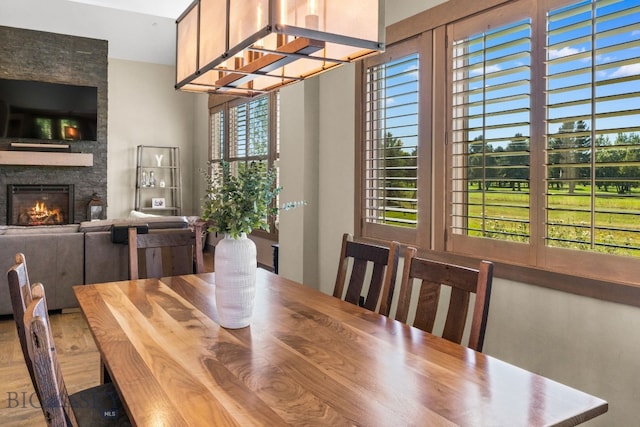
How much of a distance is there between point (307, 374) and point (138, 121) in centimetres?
785

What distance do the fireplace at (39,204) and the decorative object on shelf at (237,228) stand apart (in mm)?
6573

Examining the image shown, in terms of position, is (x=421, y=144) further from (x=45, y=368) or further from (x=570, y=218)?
(x=45, y=368)

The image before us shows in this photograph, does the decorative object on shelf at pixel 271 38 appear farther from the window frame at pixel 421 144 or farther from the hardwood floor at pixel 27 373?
the hardwood floor at pixel 27 373

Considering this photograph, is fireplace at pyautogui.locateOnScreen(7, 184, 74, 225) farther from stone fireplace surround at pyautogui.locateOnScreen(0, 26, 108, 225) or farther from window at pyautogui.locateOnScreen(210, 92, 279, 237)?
window at pyautogui.locateOnScreen(210, 92, 279, 237)

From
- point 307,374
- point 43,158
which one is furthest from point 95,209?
point 307,374

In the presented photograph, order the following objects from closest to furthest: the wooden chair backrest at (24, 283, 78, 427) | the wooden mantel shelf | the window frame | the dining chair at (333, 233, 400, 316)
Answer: the wooden chair backrest at (24, 283, 78, 427) < the dining chair at (333, 233, 400, 316) < the window frame < the wooden mantel shelf

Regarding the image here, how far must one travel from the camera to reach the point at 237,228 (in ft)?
5.40

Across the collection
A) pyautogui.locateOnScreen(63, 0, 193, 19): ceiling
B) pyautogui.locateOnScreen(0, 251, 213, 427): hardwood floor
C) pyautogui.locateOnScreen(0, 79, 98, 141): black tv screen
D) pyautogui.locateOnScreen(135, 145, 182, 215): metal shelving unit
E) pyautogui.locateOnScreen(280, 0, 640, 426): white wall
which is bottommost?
pyautogui.locateOnScreen(0, 251, 213, 427): hardwood floor

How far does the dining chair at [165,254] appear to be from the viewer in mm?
2451

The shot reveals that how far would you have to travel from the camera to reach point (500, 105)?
2477 mm

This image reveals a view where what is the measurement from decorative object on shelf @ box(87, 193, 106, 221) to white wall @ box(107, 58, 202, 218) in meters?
0.58

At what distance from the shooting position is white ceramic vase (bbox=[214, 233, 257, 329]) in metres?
1.63

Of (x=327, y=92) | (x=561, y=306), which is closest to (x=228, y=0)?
(x=561, y=306)

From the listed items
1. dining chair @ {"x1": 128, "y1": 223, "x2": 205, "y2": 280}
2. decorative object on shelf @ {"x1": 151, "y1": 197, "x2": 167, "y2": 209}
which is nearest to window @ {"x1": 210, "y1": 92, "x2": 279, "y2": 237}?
decorative object on shelf @ {"x1": 151, "y1": 197, "x2": 167, "y2": 209}
